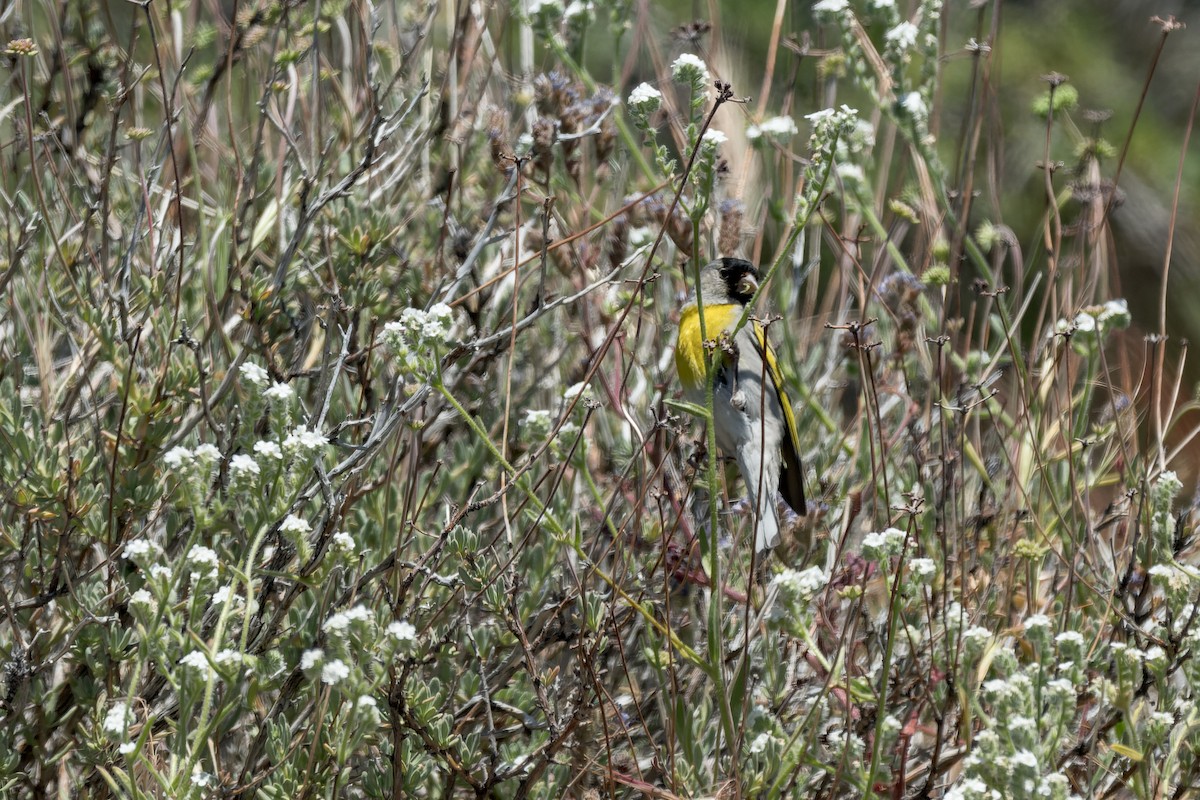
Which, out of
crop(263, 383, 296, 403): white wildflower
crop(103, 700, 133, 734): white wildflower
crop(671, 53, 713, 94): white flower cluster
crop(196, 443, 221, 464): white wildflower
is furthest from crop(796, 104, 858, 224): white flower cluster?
crop(103, 700, 133, 734): white wildflower

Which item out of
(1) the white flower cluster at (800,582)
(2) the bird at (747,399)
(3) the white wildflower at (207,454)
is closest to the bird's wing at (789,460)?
(2) the bird at (747,399)

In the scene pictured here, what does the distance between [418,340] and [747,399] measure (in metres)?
1.52

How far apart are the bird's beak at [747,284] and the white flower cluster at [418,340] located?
1480mm

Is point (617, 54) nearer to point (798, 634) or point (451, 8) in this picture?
point (451, 8)

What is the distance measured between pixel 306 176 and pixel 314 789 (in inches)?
40.8

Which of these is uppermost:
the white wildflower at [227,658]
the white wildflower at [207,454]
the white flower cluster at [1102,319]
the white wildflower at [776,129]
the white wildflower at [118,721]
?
the white wildflower at [776,129]

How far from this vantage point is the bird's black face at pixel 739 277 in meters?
3.17

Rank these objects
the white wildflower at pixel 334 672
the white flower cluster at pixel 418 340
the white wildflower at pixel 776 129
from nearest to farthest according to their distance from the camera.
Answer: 1. the white wildflower at pixel 334 672
2. the white flower cluster at pixel 418 340
3. the white wildflower at pixel 776 129

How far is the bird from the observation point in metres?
2.52

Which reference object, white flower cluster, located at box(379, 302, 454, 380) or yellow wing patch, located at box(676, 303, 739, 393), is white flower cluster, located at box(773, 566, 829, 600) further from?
yellow wing patch, located at box(676, 303, 739, 393)

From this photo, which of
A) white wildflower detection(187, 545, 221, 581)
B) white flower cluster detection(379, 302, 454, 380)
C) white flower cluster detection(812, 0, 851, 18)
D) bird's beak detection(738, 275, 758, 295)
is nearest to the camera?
white wildflower detection(187, 545, 221, 581)

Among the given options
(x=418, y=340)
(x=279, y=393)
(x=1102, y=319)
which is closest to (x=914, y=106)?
(x=1102, y=319)

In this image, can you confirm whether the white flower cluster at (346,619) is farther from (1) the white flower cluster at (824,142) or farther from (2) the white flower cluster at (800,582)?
(1) the white flower cluster at (824,142)

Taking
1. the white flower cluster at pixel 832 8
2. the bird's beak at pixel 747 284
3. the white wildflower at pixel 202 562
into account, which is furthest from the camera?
the bird's beak at pixel 747 284
